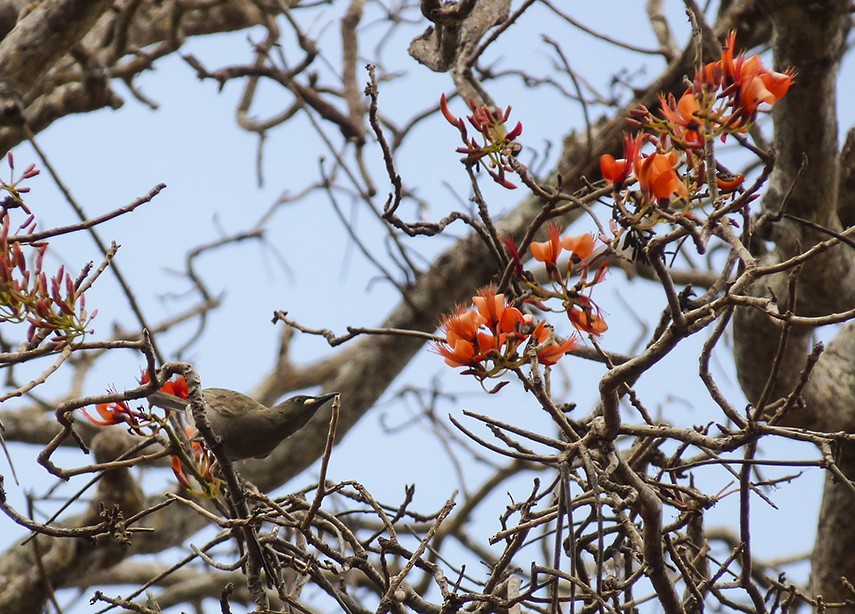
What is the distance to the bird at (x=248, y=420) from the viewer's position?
10.8 ft

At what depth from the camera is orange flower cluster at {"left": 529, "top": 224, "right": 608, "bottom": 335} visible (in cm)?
229

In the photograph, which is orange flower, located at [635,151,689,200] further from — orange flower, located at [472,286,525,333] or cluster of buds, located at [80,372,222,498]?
cluster of buds, located at [80,372,222,498]

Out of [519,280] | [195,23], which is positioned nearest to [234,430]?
[519,280]

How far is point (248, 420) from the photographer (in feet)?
11.0

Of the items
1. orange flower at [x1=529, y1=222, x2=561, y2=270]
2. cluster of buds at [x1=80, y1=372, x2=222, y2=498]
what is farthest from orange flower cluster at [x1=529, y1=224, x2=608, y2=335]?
cluster of buds at [x1=80, y1=372, x2=222, y2=498]

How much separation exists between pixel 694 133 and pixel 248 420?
5.93 ft

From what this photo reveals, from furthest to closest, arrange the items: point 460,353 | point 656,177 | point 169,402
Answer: point 169,402 < point 460,353 < point 656,177

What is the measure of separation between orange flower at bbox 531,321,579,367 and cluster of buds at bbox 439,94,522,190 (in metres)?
0.36

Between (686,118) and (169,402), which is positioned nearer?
(686,118)

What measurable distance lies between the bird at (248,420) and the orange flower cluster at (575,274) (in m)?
1.27

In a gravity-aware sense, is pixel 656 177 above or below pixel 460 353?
above

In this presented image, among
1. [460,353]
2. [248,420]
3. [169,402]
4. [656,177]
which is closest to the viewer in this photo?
[656,177]

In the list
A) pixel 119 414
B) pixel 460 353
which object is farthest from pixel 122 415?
pixel 460 353

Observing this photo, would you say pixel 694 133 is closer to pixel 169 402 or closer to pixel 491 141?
pixel 491 141
